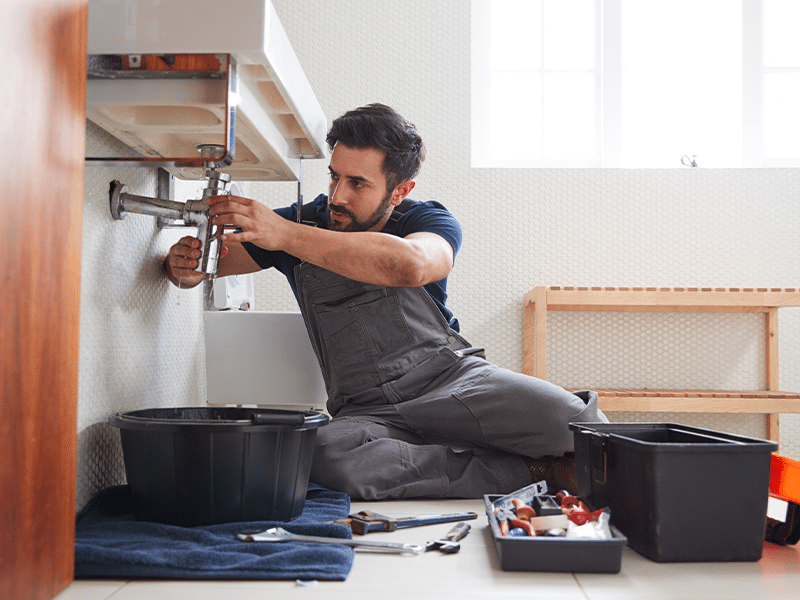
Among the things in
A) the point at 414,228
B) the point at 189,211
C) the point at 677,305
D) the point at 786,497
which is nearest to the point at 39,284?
the point at 189,211

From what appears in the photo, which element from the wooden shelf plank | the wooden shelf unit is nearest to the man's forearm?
the wooden shelf unit

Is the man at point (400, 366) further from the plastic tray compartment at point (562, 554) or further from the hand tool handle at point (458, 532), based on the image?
the plastic tray compartment at point (562, 554)

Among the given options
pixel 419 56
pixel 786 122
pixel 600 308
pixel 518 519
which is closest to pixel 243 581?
pixel 518 519

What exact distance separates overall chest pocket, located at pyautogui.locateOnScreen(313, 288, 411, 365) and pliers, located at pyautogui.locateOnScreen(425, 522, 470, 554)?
53 centimetres

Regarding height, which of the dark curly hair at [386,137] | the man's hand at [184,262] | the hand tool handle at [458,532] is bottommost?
the hand tool handle at [458,532]

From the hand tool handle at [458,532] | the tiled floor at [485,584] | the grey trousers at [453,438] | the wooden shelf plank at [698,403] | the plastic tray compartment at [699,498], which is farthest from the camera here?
the wooden shelf plank at [698,403]

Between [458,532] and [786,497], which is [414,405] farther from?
[786,497]

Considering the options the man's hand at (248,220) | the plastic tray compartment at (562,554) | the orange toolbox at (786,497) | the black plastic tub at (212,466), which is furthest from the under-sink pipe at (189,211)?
the orange toolbox at (786,497)

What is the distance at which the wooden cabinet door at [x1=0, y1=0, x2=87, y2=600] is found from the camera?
0.62m

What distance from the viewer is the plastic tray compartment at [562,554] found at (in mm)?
849

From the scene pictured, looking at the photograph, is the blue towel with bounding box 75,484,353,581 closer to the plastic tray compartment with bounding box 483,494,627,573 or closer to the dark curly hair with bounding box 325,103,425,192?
the plastic tray compartment with bounding box 483,494,627,573

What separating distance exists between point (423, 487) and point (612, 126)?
1847 millimetres

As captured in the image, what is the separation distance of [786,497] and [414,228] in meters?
0.89

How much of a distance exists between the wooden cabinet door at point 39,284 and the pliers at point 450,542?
0.48 meters
